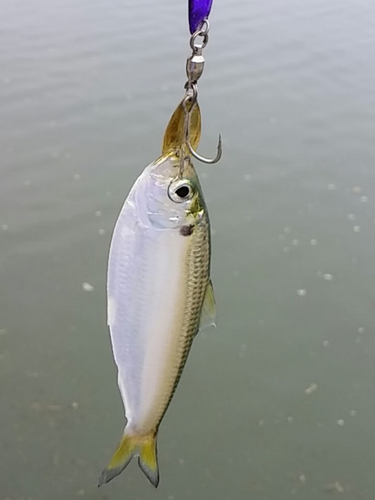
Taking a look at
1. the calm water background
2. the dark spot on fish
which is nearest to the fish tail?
the dark spot on fish

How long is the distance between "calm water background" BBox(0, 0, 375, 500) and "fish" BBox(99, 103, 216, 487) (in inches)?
52.2

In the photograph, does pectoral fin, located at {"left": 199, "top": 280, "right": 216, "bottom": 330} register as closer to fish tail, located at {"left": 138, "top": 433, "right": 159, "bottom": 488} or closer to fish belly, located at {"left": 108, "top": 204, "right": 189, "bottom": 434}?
fish belly, located at {"left": 108, "top": 204, "right": 189, "bottom": 434}

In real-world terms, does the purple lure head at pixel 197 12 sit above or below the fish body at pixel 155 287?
above

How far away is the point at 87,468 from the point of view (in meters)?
2.66

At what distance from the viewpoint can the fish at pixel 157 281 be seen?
1.31 metres

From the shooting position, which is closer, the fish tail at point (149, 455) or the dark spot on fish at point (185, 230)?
the dark spot on fish at point (185, 230)

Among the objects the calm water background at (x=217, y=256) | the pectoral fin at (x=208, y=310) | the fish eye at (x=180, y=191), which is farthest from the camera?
the calm water background at (x=217, y=256)

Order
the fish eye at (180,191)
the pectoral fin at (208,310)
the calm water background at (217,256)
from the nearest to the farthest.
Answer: the fish eye at (180,191), the pectoral fin at (208,310), the calm water background at (217,256)

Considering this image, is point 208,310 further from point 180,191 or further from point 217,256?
point 217,256

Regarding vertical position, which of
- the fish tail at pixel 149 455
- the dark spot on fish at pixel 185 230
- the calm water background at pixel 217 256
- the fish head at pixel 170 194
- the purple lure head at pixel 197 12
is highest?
the purple lure head at pixel 197 12

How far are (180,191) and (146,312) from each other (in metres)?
0.25

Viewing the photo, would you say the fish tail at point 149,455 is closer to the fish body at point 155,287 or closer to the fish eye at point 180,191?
the fish body at point 155,287

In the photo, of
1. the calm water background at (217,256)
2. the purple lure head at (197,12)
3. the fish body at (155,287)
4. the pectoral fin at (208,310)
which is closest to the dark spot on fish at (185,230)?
the fish body at (155,287)

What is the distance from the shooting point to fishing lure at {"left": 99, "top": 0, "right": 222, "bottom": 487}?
1310mm
